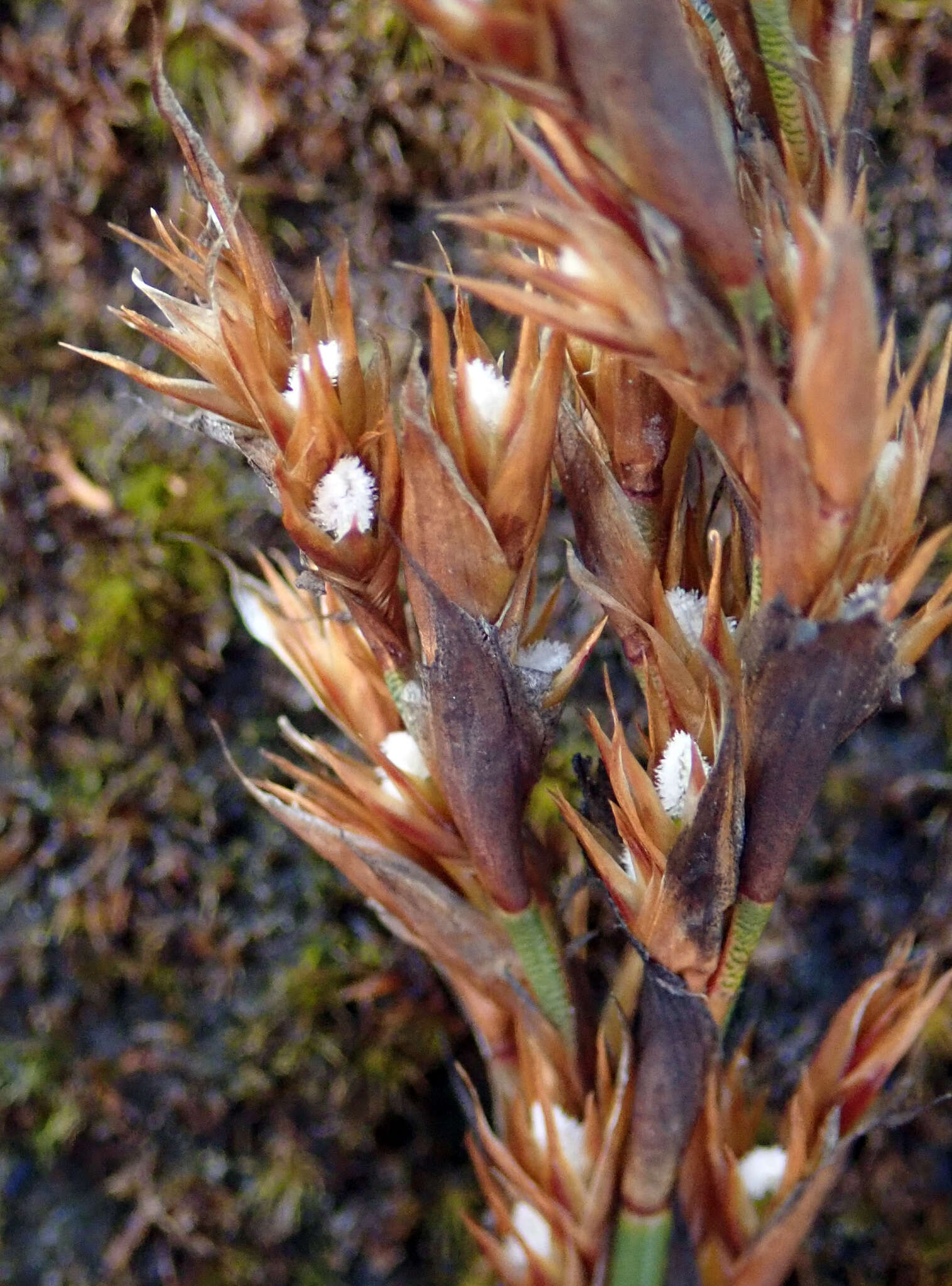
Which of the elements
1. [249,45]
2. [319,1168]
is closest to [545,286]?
[249,45]

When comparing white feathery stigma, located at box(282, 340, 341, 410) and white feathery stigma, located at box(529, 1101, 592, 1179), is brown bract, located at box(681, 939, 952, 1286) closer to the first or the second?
white feathery stigma, located at box(529, 1101, 592, 1179)

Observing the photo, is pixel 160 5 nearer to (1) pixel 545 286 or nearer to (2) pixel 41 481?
(2) pixel 41 481

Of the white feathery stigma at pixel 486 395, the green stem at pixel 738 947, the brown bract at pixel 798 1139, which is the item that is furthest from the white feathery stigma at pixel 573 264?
the brown bract at pixel 798 1139

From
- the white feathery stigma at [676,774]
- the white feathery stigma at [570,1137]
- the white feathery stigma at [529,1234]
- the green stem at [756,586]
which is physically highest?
the green stem at [756,586]

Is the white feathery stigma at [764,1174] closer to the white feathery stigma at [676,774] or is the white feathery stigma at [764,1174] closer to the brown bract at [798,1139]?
the brown bract at [798,1139]

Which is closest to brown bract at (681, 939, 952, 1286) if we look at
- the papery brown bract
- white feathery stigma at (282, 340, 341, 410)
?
the papery brown bract

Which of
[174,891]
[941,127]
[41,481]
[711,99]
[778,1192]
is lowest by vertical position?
[778,1192]
